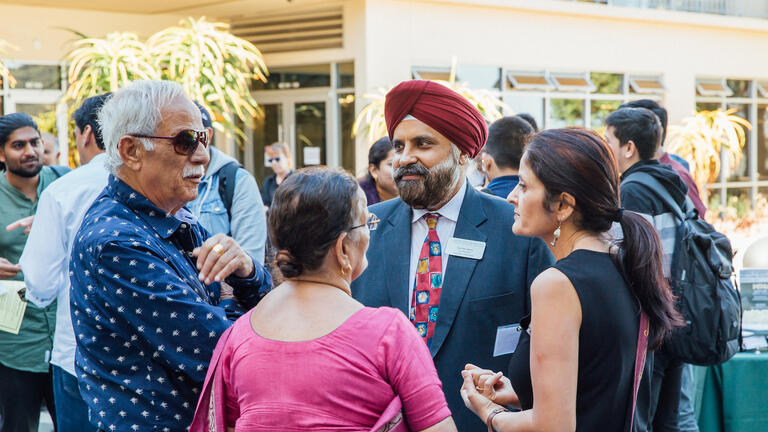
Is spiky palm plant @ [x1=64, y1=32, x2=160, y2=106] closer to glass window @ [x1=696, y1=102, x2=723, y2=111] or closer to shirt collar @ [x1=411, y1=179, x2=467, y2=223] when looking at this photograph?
shirt collar @ [x1=411, y1=179, x2=467, y2=223]

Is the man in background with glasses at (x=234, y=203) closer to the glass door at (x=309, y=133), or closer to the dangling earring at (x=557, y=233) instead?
the dangling earring at (x=557, y=233)

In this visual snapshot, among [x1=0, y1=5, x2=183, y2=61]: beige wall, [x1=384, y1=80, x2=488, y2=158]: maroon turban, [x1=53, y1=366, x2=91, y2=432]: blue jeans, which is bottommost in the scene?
[x1=53, y1=366, x2=91, y2=432]: blue jeans

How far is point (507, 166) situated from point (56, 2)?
11030 mm

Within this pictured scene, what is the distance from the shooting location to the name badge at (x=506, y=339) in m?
2.69

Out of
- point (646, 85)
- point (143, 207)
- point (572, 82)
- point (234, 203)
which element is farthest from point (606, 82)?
point (143, 207)

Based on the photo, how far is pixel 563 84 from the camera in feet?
53.2

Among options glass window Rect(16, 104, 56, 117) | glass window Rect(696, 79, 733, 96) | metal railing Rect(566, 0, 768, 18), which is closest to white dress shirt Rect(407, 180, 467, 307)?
glass window Rect(16, 104, 56, 117)

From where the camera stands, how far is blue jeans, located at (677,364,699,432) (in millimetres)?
4582

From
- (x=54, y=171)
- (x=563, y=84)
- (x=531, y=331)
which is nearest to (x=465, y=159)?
(x=531, y=331)

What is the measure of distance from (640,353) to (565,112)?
577 inches

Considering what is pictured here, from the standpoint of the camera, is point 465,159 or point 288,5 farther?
point 288,5

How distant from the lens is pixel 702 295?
4.27 m

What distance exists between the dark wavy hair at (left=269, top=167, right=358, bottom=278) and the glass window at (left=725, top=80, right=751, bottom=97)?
62.7ft

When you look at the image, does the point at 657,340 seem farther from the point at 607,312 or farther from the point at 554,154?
the point at 554,154
